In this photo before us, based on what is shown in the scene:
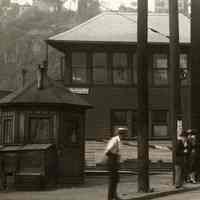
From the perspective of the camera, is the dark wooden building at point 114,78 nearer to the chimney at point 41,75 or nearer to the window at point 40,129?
the chimney at point 41,75

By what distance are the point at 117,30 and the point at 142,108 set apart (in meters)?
19.8

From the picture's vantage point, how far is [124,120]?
32500 mm

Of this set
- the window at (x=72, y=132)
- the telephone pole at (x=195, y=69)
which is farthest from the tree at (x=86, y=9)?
the window at (x=72, y=132)

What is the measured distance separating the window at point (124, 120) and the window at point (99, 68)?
6.73 feet

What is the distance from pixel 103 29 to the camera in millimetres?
35656

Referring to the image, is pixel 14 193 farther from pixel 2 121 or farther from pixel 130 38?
pixel 130 38

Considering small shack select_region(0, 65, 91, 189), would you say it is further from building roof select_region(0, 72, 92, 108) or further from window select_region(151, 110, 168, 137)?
window select_region(151, 110, 168, 137)

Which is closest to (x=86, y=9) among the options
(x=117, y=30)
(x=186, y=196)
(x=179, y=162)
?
(x=117, y=30)

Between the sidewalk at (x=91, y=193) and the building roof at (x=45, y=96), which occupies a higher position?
the building roof at (x=45, y=96)

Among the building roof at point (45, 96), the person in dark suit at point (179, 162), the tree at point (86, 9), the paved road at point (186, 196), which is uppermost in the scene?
the tree at point (86, 9)

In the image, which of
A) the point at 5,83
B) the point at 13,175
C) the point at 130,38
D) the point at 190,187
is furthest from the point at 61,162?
the point at 5,83

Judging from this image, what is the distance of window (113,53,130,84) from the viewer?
33.4 m

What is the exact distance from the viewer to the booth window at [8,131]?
18.6 meters

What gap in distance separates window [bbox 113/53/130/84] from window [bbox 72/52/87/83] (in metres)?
1.75
